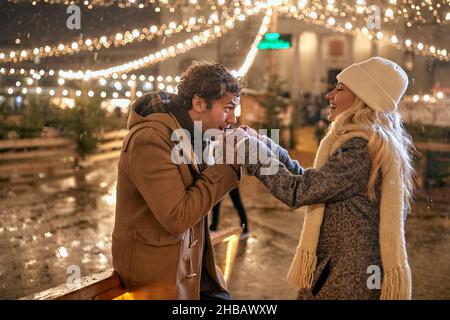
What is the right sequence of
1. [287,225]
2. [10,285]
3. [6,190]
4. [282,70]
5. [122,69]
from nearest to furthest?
[10,285] → [287,225] → [6,190] → [122,69] → [282,70]

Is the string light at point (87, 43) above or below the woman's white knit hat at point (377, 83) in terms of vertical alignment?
above

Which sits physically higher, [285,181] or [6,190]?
[285,181]

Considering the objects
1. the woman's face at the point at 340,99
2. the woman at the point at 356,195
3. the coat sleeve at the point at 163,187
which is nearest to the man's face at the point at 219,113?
the woman at the point at 356,195

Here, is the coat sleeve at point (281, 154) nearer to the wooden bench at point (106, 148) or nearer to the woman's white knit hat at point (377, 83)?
the woman's white knit hat at point (377, 83)

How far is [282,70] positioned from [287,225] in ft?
101

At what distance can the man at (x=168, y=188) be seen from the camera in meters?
2.57

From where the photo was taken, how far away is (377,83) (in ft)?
9.23

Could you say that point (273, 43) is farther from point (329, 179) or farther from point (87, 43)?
point (329, 179)

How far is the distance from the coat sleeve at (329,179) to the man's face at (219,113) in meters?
0.26

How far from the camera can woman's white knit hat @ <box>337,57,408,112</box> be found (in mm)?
2791

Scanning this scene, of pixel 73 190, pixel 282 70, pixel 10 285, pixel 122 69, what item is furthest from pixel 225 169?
pixel 282 70

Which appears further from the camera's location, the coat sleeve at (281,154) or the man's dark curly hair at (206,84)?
the coat sleeve at (281,154)

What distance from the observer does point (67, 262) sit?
7.38 meters

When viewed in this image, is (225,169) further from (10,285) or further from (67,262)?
(67,262)
